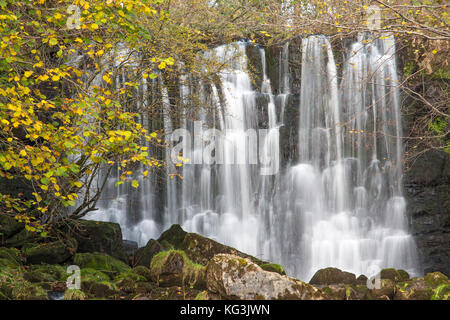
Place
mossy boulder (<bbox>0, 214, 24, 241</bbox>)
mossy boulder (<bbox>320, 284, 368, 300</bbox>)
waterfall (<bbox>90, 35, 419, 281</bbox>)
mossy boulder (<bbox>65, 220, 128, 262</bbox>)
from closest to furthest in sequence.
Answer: mossy boulder (<bbox>320, 284, 368, 300</bbox>), mossy boulder (<bbox>0, 214, 24, 241</bbox>), mossy boulder (<bbox>65, 220, 128, 262</bbox>), waterfall (<bbox>90, 35, 419, 281</bbox>)

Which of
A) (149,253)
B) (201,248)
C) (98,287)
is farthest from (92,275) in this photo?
(201,248)

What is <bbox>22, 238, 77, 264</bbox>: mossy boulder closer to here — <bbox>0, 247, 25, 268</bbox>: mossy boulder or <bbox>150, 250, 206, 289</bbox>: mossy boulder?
<bbox>0, 247, 25, 268</bbox>: mossy boulder

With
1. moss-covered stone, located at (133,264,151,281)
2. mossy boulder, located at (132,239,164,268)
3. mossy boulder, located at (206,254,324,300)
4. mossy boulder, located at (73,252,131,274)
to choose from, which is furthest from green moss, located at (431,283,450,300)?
mossy boulder, located at (73,252,131,274)

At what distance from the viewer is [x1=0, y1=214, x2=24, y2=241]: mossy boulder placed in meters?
8.97

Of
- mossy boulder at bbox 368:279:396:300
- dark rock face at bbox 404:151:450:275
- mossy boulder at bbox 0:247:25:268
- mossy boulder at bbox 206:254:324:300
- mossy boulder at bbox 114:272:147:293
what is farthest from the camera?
dark rock face at bbox 404:151:450:275

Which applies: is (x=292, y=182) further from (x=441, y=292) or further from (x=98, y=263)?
(x=441, y=292)

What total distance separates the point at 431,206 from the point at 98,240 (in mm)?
8566

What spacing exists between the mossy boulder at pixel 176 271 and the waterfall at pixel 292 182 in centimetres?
481

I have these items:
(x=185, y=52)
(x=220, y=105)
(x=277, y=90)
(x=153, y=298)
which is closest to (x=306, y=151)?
(x=277, y=90)

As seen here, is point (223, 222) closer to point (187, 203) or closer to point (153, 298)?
point (187, 203)

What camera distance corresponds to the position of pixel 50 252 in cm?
862

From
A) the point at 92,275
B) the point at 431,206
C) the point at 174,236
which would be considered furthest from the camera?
the point at 431,206

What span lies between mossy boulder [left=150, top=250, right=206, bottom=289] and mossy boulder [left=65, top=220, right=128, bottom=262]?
93.0 inches

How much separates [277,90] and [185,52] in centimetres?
507
